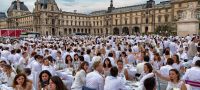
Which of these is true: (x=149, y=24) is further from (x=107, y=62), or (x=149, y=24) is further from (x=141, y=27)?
(x=107, y=62)

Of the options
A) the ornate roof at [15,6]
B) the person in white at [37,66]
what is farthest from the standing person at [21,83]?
the ornate roof at [15,6]

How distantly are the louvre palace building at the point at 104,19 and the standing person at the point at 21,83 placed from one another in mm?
85173

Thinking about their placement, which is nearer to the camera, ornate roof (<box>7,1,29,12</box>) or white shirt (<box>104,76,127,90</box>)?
white shirt (<box>104,76,127,90</box>)

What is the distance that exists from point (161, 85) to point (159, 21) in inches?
3834

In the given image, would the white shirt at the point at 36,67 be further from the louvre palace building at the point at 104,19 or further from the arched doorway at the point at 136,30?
the arched doorway at the point at 136,30

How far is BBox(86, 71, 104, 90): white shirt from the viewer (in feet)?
26.7

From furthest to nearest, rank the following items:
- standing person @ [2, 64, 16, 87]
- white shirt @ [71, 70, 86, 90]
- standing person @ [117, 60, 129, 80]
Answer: standing person @ [117, 60, 129, 80] < standing person @ [2, 64, 16, 87] < white shirt @ [71, 70, 86, 90]

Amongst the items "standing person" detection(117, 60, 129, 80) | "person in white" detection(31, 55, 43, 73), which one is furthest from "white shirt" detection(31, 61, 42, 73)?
"standing person" detection(117, 60, 129, 80)

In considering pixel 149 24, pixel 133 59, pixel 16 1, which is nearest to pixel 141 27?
pixel 149 24

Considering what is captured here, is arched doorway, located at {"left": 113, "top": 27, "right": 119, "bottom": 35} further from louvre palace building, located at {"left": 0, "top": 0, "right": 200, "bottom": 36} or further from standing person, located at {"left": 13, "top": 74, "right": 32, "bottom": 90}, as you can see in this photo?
standing person, located at {"left": 13, "top": 74, "right": 32, "bottom": 90}

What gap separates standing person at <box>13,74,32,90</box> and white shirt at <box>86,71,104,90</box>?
63.8 inches

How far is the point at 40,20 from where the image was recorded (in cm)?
11794

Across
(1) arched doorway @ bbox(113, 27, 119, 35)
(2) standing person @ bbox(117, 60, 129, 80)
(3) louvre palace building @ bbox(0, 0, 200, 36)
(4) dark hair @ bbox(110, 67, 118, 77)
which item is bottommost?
(2) standing person @ bbox(117, 60, 129, 80)

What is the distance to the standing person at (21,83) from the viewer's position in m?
7.35
